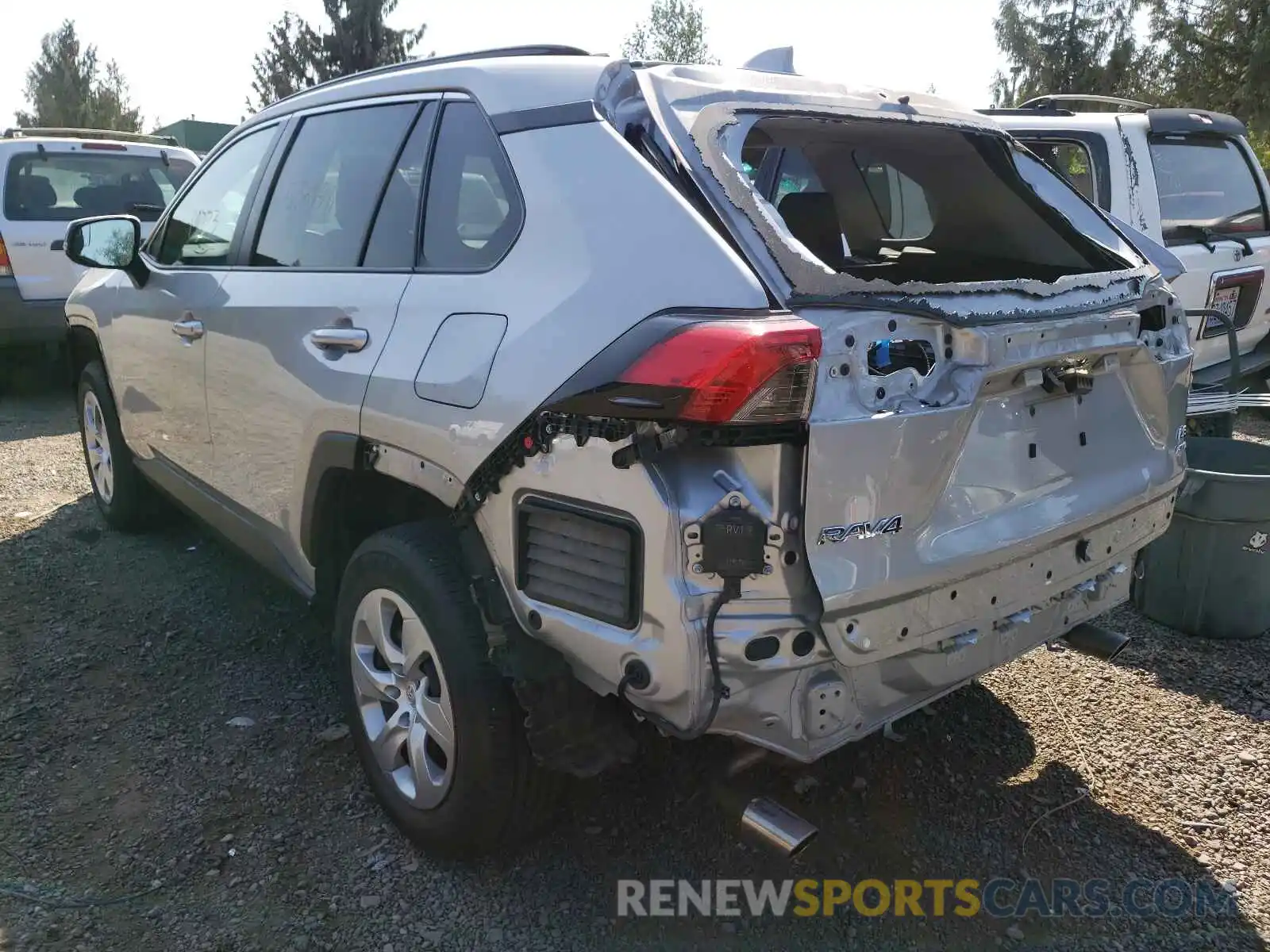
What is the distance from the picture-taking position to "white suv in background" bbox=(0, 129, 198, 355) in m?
7.83

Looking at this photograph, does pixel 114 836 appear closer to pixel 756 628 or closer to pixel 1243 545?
pixel 756 628

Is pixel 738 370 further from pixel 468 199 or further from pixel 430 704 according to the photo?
pixel 430 704

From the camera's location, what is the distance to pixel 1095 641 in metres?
2.72

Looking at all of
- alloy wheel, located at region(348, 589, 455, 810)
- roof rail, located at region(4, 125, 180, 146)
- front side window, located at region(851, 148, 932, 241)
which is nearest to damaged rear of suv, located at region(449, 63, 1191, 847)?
alloy wheel, located at region(348, 589, 455, 810)

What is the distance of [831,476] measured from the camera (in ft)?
6.08

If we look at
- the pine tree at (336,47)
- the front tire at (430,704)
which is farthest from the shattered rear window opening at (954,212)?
the pine tree at (336,47)

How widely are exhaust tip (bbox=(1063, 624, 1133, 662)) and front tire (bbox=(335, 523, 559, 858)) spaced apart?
1.48m

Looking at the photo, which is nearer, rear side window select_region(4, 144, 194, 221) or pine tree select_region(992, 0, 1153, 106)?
rear side window select_region(4, 144, 194, 221)

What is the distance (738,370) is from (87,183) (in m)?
8.48

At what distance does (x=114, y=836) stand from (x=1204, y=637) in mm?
3872

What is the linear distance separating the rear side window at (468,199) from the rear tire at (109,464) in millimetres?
2907

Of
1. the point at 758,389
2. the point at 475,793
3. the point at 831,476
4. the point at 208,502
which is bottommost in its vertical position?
the point at 475,793

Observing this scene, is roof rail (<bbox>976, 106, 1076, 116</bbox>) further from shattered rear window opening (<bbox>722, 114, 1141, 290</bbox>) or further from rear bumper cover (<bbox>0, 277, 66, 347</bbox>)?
rear bumper cover (<bbox>0, 277, 66, 347</bbox>)

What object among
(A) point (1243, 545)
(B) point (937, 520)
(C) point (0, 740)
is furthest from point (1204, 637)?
(C) point (0, 740)
